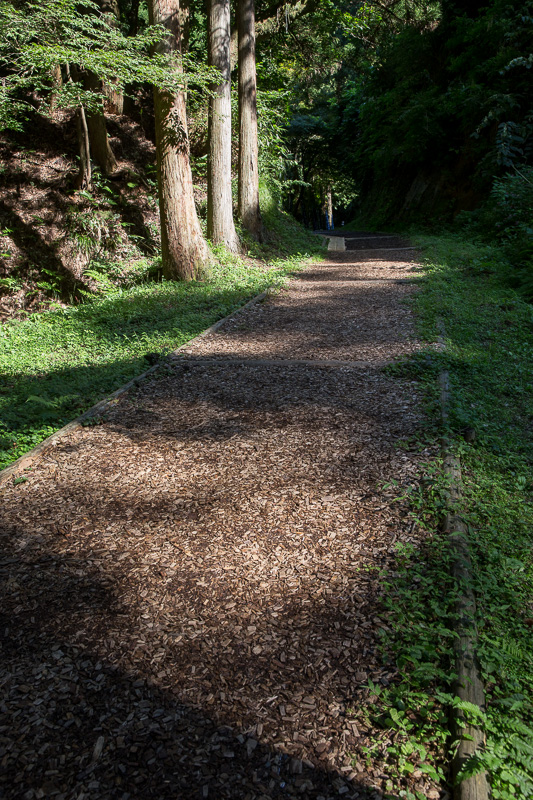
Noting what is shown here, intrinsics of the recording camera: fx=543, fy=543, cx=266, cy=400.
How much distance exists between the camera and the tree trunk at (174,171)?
8484 millimetres

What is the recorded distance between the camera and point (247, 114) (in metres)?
12.0

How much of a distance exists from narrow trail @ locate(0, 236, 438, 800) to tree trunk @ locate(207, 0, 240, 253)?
700 cm

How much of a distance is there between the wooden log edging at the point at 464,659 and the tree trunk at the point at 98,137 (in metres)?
11.6

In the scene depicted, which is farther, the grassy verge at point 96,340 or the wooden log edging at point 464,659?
the grassy verge at point 96,340

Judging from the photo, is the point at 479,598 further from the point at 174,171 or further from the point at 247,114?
the point at 247,114

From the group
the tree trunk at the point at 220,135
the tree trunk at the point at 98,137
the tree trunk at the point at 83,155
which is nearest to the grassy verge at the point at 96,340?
the tree trunk at the point at 220,135

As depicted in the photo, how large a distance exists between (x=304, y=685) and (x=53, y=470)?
7.53 ft

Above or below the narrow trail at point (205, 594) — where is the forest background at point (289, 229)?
above

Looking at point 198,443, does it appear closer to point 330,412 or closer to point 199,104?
point 330,412

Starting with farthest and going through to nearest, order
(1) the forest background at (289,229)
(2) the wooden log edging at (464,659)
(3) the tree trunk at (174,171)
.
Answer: (3) the tree trunk at (174,171)
(1) the forest background at (289,229)
(2) the wooden log edging at (464,659)

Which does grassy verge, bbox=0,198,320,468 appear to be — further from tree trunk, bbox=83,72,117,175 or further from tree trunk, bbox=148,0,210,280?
tree trunk, bbox=83,72,117,175

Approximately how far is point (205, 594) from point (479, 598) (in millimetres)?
1178

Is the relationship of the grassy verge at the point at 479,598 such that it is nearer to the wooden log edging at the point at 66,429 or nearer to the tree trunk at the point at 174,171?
the wooden log edging at the point at 66,429

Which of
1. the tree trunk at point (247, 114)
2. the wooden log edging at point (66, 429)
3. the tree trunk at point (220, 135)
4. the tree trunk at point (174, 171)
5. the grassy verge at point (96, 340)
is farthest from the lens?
the tree trunk at point (247, 114)
